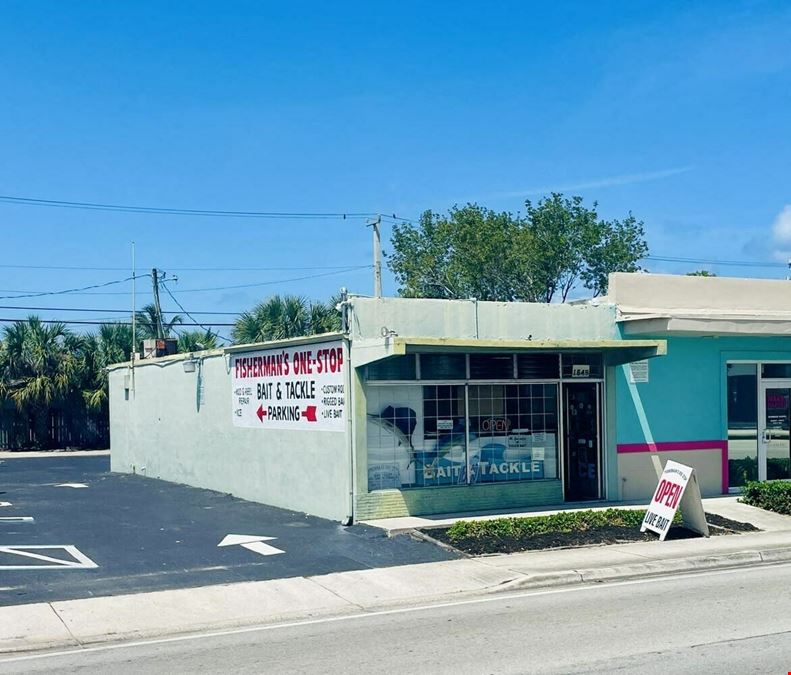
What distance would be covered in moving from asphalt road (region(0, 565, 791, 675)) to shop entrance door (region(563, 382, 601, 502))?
291 inches

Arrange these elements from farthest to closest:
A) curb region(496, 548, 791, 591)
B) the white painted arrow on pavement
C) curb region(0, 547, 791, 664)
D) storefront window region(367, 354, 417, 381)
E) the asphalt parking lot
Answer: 1. storefront window region(367, 354, 417, 381)
2. the white painted arrow on pavement
3. the asphalt parking lot
4. curb region(496, 548, 791, 591)
5. curb region(0, 547, 791, 664)

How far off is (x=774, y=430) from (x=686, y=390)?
249cm

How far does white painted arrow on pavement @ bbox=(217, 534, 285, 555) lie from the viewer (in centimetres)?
1437

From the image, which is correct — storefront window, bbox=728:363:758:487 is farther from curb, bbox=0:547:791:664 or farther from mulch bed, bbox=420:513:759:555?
curb, bbox=0:547:791:664

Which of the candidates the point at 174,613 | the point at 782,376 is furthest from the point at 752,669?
the point at 782,376

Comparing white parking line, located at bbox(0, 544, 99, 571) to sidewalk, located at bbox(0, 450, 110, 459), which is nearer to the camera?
white parking line, located at bbox(0, 544, 99, 571)

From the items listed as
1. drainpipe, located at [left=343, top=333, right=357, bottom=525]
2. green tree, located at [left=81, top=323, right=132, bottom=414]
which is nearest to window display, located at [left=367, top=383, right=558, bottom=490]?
drainpipe, located at [left=343, top=333, right=357, bottom=525]

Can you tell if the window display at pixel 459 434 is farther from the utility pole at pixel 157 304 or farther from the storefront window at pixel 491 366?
the utility pole at pixel 157 304

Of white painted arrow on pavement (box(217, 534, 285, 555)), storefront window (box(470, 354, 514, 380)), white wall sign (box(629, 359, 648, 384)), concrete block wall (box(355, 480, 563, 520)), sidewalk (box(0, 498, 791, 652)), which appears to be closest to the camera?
sidewalk (box(0, 498, 791, 652))

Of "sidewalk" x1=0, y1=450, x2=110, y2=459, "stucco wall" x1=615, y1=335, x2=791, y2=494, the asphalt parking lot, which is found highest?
"stucco wall" x1=615, y1=335, x2=791, y2=494

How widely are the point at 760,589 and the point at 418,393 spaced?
705 centimetres

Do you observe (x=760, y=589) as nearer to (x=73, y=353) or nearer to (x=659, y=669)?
Answer: (x=659, y=669)

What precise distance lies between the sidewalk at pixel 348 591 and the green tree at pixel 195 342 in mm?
26078

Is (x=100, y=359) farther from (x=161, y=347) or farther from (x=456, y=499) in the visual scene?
(x=456, y=499)
